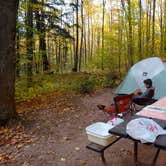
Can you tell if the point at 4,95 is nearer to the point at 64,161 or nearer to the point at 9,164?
the point at 9,164

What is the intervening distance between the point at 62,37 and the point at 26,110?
717 centimetres

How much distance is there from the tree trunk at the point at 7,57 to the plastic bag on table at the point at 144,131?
3087 millimetres

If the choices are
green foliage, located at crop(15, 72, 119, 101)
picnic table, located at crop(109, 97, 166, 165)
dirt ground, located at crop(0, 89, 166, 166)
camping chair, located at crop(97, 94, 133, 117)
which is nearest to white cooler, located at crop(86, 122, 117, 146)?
picnic table, located at crop(109, 97, 166, 165)

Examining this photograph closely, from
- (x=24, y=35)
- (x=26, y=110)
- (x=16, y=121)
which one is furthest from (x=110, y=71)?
(x=16, y=121)

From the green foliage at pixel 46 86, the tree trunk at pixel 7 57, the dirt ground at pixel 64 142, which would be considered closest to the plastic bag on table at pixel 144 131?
the dirt ground at pixel 64 142

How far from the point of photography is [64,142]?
3854 mm

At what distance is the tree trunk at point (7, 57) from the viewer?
169 inches

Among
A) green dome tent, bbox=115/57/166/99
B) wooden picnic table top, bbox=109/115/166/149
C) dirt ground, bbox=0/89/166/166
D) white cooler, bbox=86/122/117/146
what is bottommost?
dirt ground, bbox=0/89/166/166

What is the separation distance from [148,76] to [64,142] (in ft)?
12.6

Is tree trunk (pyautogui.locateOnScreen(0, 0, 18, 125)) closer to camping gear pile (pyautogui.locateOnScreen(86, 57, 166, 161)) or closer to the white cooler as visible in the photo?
camping gear pile (pyautogui.locateOnScreen(86, 57, 166, 161))

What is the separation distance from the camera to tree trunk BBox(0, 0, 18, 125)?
→ 4305 millimetres

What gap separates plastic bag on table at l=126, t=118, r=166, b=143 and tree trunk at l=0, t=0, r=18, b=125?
309 cm

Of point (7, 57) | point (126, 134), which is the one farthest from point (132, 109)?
point (7, 57)

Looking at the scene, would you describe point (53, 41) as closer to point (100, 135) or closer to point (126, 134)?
point (100, 135)
